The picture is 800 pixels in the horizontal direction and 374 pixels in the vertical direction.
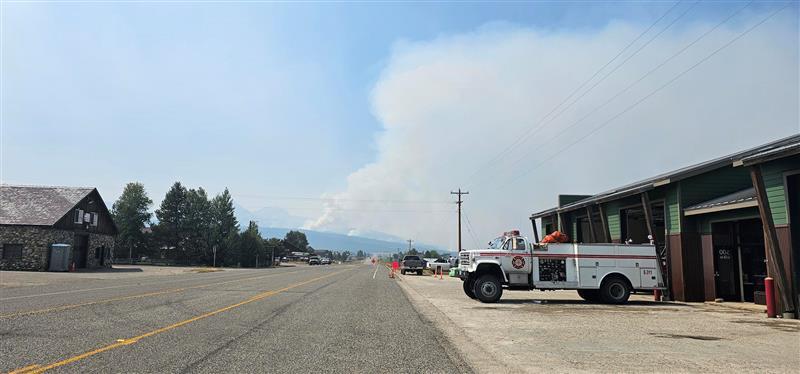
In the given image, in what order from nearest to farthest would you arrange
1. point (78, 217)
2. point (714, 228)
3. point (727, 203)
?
1. point (727, 203)
2. point (714, 228)
3. point (78, 217)

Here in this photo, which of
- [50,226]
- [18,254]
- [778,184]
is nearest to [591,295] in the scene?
[778,184]

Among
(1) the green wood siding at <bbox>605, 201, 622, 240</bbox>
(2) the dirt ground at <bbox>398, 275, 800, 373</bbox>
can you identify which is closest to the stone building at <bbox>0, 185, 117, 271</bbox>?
(2) the dirt ground at <bbox>398, 275, 800, 373</bbox>

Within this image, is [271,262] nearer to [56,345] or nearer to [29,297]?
[29,297]

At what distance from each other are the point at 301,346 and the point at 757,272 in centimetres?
1880

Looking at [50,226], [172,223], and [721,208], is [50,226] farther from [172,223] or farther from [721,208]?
[172,223]

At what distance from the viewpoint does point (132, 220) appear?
298ft

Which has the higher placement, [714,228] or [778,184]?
[778,184]

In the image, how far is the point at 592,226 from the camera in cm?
2725

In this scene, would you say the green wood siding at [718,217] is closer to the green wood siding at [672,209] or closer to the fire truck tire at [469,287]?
the green wood siding at [672,209]

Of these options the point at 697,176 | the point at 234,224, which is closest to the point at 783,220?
the point at 697,176

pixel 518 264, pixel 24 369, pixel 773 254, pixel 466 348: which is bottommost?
pixel 466 348

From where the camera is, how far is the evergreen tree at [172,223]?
92188mm

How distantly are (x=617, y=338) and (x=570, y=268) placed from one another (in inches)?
339

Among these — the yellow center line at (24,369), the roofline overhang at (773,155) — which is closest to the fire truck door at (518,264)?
the roofline overhang at (773,155)
